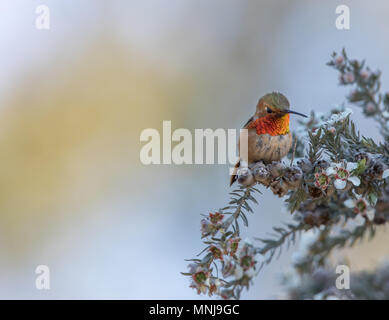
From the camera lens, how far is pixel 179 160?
15.0 ft

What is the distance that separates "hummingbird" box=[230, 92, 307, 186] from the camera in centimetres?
178

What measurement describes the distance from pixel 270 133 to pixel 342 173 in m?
0.65

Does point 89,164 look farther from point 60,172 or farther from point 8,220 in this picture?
point 8,220

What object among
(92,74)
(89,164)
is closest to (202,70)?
(92,74)

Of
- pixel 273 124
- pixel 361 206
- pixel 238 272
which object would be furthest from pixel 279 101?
pixel 238 272

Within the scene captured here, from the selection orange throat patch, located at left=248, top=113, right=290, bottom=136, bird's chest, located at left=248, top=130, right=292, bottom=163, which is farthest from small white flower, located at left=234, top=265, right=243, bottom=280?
orange throat patch, located at left=248, top=113, right=290, bottom=136

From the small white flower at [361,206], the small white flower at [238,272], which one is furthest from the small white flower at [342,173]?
the small white flower at [238,272]

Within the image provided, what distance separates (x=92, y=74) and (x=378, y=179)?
435cm

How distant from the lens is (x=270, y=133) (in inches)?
72.2

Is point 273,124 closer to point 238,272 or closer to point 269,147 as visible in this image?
point 269,147

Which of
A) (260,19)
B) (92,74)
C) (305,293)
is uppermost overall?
(260,19)

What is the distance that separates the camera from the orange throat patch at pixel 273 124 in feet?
6.07

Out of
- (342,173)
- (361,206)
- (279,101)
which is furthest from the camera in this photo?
(279,101)

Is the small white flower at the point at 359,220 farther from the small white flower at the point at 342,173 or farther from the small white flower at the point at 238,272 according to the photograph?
the small white flower at the point at 238,272
